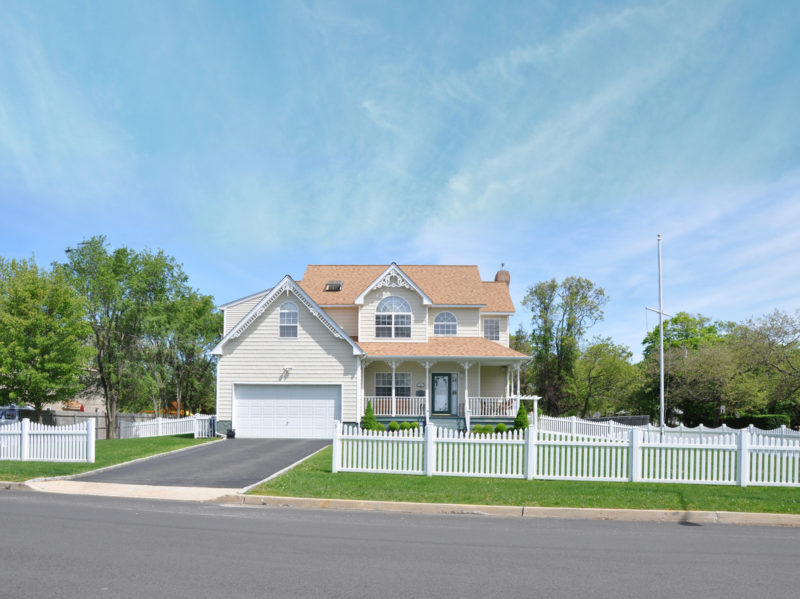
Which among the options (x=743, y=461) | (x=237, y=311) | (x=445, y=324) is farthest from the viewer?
(x=445, y=324)

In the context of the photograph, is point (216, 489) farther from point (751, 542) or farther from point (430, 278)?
point (430, 278)

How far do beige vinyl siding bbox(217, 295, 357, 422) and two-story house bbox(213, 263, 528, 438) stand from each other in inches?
1.7

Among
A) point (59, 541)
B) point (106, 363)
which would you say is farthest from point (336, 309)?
point (59, 541)

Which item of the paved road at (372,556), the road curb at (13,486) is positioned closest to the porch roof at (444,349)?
the road curb at (13,486)

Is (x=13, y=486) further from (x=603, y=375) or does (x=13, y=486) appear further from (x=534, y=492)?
(x=603, y=375)

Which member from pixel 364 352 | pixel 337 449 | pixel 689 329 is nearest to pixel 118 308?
pixel 364 352

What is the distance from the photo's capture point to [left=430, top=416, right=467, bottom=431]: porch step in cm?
2903

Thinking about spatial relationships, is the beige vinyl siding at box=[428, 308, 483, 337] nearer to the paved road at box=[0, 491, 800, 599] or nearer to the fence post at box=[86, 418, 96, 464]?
the fence post at box=[86, 418, 96, 464]

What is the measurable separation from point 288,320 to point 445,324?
28.3 ft

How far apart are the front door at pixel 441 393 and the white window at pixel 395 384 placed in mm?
1281

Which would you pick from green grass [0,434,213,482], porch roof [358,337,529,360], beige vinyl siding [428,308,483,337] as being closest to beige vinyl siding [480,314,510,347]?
beige vinyl siding [428,308,483,337]

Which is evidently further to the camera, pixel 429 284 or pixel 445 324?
pixel 429 284

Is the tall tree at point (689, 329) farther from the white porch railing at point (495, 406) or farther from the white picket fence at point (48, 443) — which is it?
the white picket fence at point (48, 443)

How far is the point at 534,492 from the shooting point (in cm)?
1352
